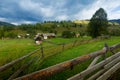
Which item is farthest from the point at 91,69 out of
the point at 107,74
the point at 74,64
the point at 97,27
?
the point at 97,27

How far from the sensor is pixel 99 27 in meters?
53.7

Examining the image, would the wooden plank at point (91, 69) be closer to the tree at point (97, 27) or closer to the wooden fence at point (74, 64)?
the wooden fence at point (74, 64)

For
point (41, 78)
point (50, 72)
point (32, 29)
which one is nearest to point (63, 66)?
point (50, 72)

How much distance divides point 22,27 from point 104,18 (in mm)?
134580

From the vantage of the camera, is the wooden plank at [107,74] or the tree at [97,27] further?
the tree at [97,27]

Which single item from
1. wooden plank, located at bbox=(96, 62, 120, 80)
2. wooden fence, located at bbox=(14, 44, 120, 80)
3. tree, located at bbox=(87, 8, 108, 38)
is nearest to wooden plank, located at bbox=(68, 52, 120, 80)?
wooden fence, located at bbox=(14, 44, 120, 80)

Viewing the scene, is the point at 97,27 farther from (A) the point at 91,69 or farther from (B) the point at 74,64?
(B) the point at 74,64

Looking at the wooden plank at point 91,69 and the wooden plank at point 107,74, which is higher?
the wooden plank at point 91,69

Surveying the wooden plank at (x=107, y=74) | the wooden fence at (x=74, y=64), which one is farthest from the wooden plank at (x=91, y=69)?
the wooden plank at (x=107, y=74)

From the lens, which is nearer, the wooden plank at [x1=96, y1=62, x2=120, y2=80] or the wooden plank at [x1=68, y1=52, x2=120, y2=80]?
the wooden plank at [x1=68, y1=52, x2=120, y2=80]

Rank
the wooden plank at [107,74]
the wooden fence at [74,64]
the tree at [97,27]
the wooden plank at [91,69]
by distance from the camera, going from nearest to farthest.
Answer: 1. the wooden fence at [74,64]
2. the wooden plank at [91,69]
3. the wooden plank at [107,74]
4. the tree at [97,27]

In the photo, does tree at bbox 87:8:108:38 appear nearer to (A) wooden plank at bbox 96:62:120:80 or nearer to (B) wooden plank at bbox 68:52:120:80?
(B) wooden plank at bbox 68:52:120:80

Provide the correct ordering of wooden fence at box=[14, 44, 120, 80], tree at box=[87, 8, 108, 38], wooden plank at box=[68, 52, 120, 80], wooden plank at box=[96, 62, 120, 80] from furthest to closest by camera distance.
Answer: tree at box=[87, 8, 108, 38] → wooden plank at box=[96, 62, 120, 80] → wooden plank at box=[68, 52, 120, 80] → wooden fence at box=[14, 44, 120, 80]

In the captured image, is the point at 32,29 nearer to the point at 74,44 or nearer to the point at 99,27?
the point at 99,27
